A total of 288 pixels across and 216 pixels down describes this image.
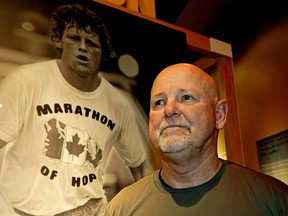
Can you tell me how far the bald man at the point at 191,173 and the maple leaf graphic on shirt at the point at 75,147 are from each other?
181 millimetres

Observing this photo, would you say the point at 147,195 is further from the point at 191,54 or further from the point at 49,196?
the point at 191,54

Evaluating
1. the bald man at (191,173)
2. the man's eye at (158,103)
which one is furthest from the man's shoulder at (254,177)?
the man's eye at (158,103)

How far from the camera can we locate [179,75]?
110cm

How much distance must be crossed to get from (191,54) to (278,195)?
2.89ft

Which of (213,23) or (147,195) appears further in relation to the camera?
(213,23)

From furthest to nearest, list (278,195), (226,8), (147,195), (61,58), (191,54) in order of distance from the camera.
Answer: (226,8) < (191,54) < (61,58) < (147,195) < (278,195)

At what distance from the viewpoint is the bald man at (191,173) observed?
0.96 metres

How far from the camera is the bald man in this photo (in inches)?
37.9

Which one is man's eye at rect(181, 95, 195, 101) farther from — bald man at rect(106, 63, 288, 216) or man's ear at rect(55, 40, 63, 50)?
man's ear at rect(55, 40, 63, 50)

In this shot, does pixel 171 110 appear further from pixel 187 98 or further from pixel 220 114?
pixel 220 114

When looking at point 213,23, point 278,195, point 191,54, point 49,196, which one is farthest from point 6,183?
point 213,23

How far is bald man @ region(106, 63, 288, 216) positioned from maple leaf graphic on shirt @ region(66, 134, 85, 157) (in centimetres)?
18

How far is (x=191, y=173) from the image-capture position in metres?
1.05

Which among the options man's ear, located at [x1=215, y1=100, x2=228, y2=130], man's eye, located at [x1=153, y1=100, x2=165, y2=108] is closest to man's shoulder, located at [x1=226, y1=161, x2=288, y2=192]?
man's ear, located at [x1=215, y1=100, x2=228, y2=130]
